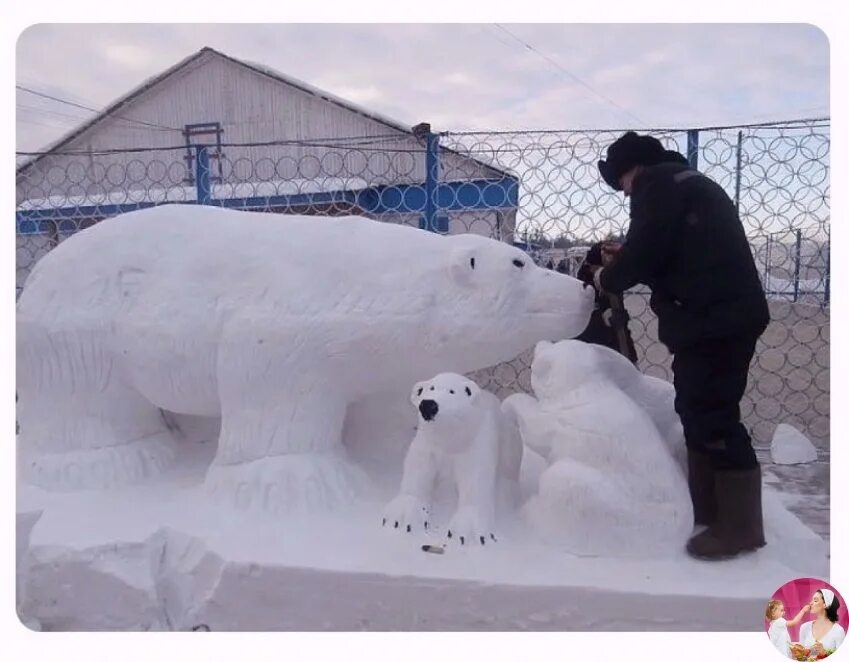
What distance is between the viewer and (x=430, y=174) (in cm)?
384

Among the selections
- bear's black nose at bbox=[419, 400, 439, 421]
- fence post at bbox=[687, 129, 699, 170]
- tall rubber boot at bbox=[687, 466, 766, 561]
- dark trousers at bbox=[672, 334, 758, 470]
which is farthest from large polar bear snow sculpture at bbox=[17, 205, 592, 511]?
fence post at bbox=[687, 129, 699, 170]

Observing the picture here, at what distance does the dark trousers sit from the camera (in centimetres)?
164

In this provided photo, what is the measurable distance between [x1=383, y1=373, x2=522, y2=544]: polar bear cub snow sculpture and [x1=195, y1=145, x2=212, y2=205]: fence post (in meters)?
2.92

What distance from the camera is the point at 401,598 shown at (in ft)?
5.37

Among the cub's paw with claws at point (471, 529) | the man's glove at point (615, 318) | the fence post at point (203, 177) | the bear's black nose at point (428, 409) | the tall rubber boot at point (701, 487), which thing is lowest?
the cub's paw with claws at point (471, 529)

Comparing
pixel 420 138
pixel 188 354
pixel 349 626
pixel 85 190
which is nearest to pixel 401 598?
pixel 349 626

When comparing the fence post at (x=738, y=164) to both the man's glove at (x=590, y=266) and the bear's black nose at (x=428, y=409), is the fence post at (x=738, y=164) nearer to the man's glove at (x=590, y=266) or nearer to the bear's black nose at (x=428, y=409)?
the man's glove at (x=590, y=266)

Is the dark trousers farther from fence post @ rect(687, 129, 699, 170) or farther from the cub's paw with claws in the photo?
fence post @ rect(687, 129, 699, 170)

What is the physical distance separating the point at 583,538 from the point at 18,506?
4.83 feet

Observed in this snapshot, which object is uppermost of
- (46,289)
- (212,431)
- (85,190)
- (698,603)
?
(85,190)

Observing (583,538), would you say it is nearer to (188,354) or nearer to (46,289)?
(188,354)

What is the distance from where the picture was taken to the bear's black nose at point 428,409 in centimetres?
167

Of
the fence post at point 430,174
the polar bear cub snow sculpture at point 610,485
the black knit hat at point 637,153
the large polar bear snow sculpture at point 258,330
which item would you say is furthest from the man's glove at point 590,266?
the fence post at point 430,174

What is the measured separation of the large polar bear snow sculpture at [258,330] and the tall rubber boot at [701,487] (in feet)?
1.52
